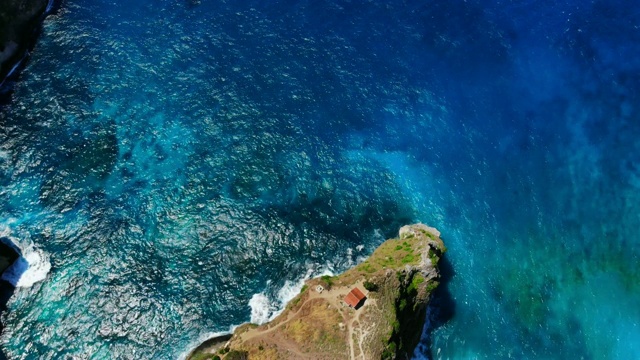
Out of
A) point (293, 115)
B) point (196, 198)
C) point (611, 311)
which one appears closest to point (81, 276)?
point (196, 198)

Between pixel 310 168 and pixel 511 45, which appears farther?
pixel 511 45

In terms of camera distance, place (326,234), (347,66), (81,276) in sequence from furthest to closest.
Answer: (347,66) → (326,234) → (81,276)

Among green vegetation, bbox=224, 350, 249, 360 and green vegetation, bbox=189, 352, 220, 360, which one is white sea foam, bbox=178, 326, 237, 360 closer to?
green vegetation, bbox=189, 352, 220, 360

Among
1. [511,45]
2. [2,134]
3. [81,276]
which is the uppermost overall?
[511,45]

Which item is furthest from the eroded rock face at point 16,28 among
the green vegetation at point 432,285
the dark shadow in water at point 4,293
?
the green vegetation at point 432,285

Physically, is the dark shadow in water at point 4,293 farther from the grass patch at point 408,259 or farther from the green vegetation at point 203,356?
the grass patch at point 408,259

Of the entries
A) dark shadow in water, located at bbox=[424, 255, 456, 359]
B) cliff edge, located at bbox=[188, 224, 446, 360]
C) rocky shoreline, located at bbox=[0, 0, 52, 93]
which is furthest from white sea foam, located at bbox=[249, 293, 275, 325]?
Answer: rocky shoreline, located at bbox=[0, 0, 52, 93]

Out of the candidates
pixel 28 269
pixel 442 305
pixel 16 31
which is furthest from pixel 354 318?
pixel 16 31

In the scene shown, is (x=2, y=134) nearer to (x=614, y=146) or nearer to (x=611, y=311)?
(x=611, y=311)
